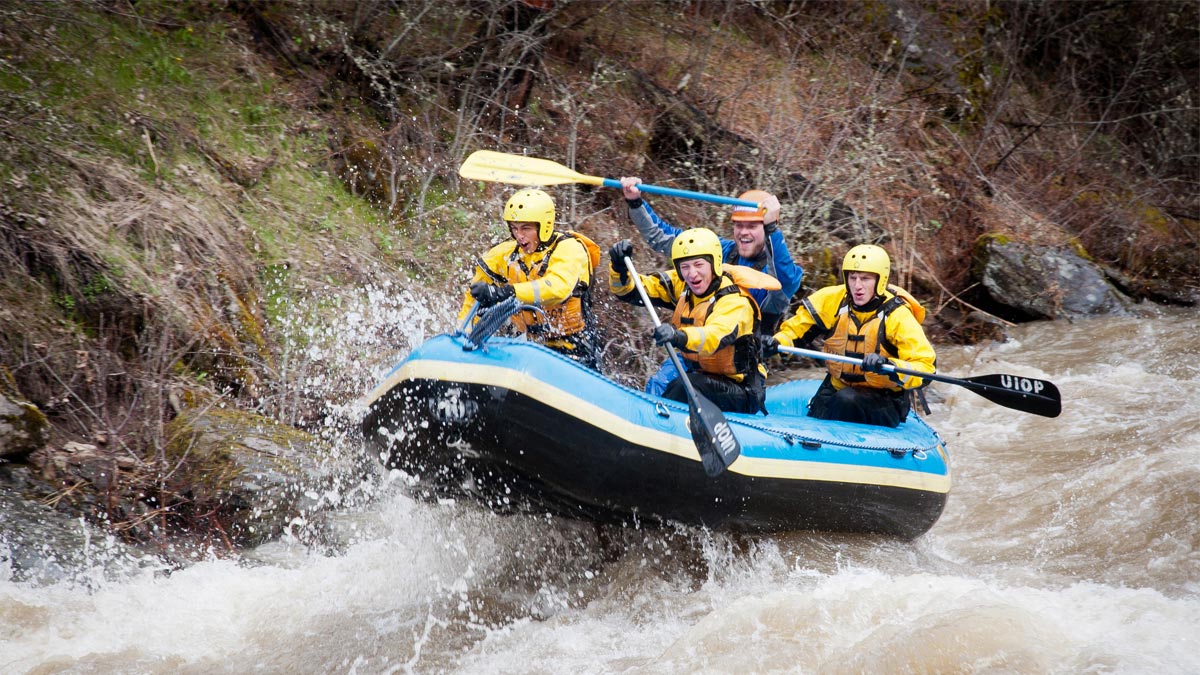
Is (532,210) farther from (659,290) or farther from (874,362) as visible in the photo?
(874,362)

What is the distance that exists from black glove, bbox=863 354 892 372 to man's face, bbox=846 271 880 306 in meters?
0.41

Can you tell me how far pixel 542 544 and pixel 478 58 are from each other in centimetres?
530

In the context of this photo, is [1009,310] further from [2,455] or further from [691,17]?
[2,455]

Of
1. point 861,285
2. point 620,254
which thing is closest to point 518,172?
point 620,254

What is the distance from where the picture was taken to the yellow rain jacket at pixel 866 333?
5660mm

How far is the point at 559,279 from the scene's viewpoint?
528 cm

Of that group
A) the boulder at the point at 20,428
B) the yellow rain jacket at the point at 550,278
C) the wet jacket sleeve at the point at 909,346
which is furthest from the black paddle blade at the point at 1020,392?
the boulder at the point at 20,428

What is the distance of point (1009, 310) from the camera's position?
1029 centimetres

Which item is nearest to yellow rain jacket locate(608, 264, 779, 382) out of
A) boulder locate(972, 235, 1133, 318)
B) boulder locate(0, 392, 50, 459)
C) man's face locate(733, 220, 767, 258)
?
man's face locate(733, 220, 767, 258)

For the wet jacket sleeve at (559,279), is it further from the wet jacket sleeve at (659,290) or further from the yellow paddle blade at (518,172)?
the yellow paddle blade at (518,172)

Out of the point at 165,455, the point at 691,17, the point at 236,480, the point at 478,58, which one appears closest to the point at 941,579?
the point at 236,480

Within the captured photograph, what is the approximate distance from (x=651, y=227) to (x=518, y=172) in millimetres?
898

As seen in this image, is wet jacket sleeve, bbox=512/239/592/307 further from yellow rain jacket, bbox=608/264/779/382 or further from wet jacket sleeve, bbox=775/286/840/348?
wet jacket sleeve, bbox=775/286/840/348

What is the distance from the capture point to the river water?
4363 mm
